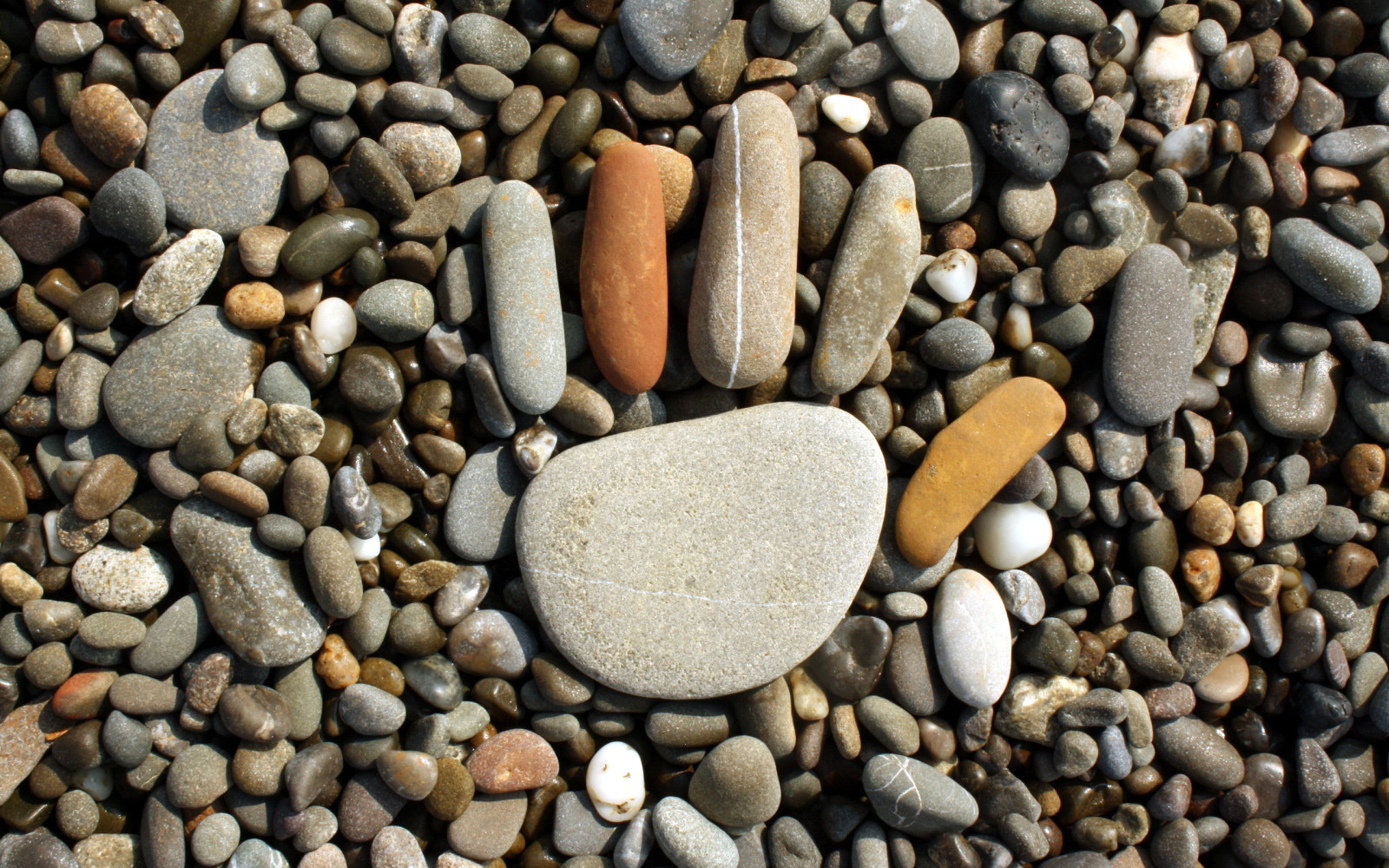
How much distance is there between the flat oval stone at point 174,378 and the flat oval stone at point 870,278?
166 cm

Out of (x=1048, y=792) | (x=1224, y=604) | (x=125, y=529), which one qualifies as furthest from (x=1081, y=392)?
(x=125, y=529)

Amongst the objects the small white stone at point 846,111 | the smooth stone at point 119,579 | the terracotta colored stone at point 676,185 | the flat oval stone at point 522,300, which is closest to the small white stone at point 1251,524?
the small white stone at point 846,111

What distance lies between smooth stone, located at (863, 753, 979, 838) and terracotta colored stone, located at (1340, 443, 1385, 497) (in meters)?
1.55

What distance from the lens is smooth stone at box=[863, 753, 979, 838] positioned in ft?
7.58

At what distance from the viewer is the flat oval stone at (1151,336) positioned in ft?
7.83

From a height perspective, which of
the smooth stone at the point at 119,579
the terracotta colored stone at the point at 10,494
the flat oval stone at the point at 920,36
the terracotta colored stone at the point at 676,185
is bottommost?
the smooth stone at the point at 119,579

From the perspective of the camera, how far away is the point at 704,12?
231 cm

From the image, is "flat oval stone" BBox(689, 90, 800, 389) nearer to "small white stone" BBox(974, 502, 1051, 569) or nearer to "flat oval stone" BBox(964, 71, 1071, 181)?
"flat oval stone" BBox(964, 71, 1071, 181)

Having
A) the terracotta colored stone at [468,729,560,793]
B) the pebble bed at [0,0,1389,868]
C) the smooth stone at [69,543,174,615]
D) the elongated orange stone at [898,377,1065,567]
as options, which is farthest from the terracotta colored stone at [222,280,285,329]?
the elongated orange stone at [898,377,1065,567]

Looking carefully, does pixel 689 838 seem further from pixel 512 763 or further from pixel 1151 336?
pixel 1151 336

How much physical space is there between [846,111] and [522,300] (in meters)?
1.09

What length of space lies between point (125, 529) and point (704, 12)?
216cm

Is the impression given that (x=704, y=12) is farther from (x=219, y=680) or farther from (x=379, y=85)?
(x=219, y=680)

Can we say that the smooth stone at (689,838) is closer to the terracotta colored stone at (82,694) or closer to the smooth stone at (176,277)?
the terracotta colored stone at (82,694)
